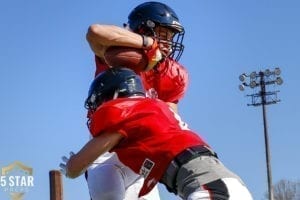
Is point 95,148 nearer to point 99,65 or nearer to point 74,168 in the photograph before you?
point 74,168

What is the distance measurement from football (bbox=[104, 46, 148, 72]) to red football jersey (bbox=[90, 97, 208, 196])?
766mm

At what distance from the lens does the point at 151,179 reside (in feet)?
12.8

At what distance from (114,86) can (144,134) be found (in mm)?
495

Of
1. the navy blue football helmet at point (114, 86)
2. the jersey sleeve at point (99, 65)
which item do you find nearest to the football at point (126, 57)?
the navy blue football helmet at point (114, 86)

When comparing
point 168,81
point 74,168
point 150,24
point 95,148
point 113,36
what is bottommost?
point 74,168

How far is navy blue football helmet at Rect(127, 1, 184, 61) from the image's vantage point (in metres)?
5.27

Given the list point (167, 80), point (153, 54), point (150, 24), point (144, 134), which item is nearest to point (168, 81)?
point (167, 80)

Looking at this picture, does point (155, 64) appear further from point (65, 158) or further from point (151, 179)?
point (151, 179)

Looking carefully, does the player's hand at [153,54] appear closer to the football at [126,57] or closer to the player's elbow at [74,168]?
the football at [126,57]

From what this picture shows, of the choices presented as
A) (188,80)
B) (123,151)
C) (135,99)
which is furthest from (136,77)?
(188,80)

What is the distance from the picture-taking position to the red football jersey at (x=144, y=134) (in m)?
3.83

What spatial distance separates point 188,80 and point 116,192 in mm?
1587

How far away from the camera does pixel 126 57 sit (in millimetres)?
4758

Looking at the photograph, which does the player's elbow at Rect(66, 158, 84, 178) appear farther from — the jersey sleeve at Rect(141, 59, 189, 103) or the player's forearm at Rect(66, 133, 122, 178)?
the jersey sleeve at Rect(141, 59, 189, 103)
